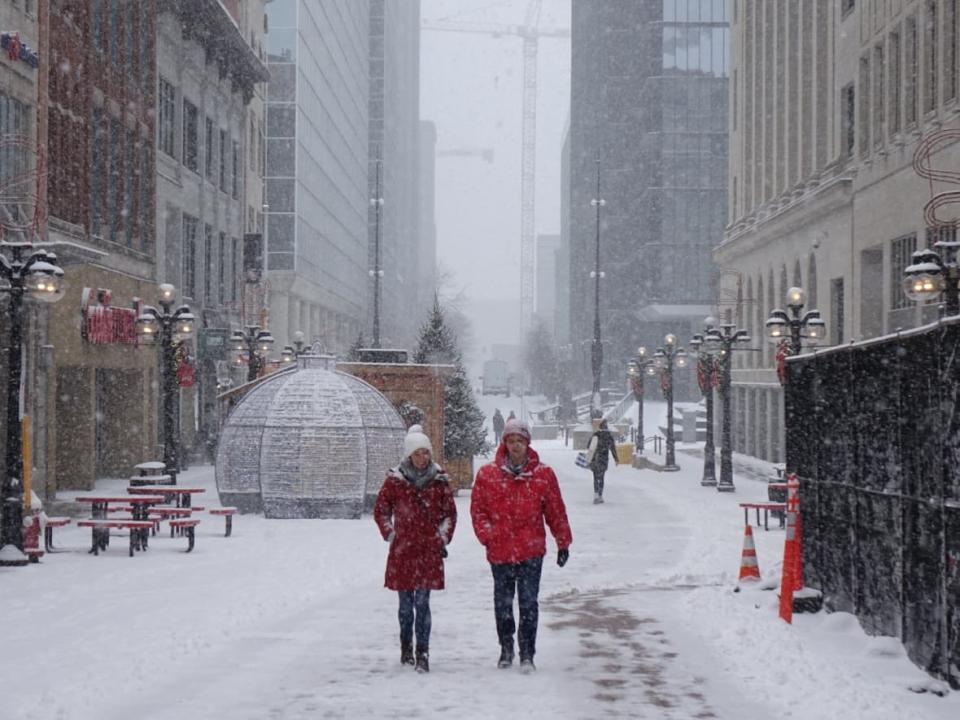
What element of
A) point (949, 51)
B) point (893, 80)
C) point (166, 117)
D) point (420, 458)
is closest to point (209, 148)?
point (166, 117)

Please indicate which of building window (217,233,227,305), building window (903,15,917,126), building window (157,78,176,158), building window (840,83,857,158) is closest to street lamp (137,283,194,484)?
building window (157,78,176,158)

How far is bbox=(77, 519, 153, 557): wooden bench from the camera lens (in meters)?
17.6

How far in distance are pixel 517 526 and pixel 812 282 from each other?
37.4 metres

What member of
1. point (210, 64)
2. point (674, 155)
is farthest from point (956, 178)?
point (674, 155)

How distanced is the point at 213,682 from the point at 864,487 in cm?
534

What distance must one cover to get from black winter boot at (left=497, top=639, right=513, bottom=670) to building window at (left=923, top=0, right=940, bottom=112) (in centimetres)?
2651

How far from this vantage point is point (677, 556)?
731 inches

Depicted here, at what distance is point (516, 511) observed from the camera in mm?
9938

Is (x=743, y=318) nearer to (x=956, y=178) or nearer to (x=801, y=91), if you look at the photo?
(x=801, y=91)

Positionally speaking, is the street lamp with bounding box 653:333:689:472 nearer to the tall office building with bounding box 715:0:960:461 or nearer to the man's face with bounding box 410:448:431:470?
the tall office building with bounding box 715:0:960:461

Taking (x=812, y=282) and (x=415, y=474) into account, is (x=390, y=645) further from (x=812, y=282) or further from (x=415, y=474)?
(x=812, y=282)

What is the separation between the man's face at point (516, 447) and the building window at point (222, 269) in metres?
40.5

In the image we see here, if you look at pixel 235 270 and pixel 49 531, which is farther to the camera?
pixel 235 270

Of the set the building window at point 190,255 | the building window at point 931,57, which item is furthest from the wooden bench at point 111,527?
the building window at point 190,255
